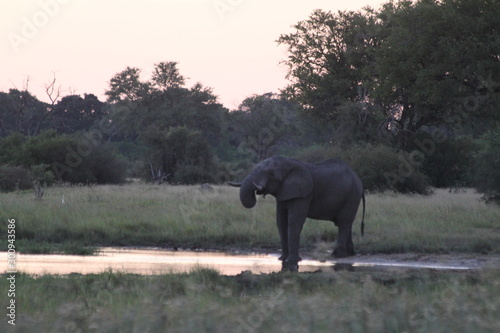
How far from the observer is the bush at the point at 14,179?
32125 millimetres

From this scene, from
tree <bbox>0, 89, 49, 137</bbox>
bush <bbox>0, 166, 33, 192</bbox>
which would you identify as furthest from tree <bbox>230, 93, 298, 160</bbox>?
bush <bbox>0, 166, 33, 192</bbox>

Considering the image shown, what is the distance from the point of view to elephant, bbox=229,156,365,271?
13.9 meters

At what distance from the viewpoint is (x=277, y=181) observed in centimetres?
1411

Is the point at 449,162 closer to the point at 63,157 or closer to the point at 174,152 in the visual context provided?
the point at 174,152

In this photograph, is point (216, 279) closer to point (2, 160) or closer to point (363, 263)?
point (363, 263)

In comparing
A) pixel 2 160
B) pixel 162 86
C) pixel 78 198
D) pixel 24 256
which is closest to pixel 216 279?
pixel 24 256

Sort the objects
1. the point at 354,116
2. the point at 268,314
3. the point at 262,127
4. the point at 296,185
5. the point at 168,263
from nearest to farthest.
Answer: the point at 268,314 < the point at 168,263 < the point at 296,185 < the point at 354,116 < the point at 262,127

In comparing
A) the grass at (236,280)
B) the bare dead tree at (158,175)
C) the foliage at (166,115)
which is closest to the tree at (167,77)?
the foliage at (166,115)

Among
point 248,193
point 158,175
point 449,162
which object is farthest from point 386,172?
point 248,193

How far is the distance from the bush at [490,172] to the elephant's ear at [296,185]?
11.6 meters

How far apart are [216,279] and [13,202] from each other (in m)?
12.9

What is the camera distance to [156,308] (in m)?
6.28

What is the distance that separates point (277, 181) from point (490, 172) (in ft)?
41.8

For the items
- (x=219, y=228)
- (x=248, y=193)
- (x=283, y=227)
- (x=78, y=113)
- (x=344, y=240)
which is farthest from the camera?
(x=78, y=113)
